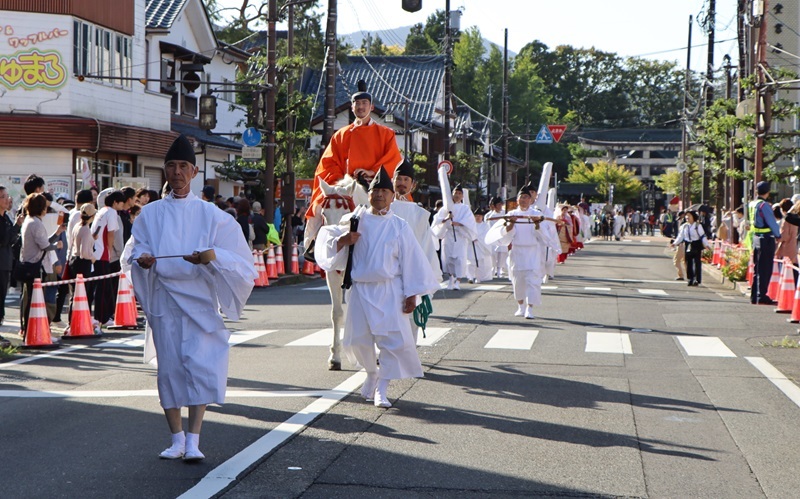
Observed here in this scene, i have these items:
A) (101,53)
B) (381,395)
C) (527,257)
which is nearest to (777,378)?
(381,395)

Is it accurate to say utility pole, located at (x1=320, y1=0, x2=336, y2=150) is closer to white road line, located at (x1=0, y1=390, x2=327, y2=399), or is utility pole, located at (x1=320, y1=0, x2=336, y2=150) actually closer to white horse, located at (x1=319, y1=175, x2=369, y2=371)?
white horse, located at (x1=319, y1=175, x2=369, y2=371)

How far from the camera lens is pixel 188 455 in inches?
252

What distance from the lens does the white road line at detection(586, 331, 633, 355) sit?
12.7 meters

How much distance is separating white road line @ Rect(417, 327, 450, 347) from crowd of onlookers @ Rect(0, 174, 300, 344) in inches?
161

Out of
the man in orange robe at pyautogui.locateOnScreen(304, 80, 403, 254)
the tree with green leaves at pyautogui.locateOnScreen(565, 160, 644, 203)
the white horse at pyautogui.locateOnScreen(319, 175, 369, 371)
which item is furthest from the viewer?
the tree with green leaves at pyautogui.locateOnScreen(565, 160, 644, 203)

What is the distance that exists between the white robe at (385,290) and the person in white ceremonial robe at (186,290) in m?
1.99

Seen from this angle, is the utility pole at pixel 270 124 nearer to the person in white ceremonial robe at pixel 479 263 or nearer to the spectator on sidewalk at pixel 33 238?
the person in white ceremonial robe at pixel 479 263

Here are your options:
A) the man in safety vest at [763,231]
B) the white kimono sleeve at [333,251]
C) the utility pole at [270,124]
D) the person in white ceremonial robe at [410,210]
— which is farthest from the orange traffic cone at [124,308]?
the utility pole at [270,124]

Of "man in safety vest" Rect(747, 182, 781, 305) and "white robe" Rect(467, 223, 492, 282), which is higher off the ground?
"man in safety vest" Rect(747, 182, 781, 305)

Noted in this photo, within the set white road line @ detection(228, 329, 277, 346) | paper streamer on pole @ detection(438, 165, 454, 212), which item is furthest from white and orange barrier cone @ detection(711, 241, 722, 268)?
white road line @ detection(228, 329, 277, 346)

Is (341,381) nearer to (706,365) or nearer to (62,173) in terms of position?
(706,365)

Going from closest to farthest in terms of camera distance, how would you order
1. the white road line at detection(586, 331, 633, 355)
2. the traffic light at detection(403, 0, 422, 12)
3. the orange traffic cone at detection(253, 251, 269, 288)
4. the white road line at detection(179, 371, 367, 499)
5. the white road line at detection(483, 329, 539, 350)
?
the white road line at detection(179, 371, 367, 499), the white road line at detection(586, 331, 633, 355), the white road line at detection(483, 329, 539, 350), the traffic light at detection(403, 0, 422, 12), the orange traffic cone at detection(253, 251, 269, 288)

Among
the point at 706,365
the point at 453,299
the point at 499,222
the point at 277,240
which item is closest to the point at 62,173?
the point at 277,240

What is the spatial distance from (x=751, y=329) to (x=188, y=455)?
1107 centimetres
